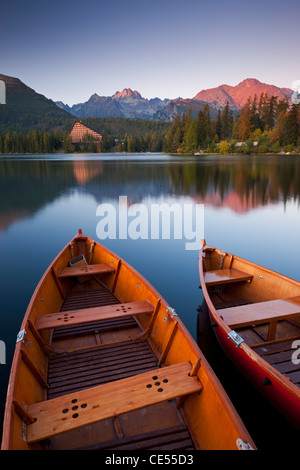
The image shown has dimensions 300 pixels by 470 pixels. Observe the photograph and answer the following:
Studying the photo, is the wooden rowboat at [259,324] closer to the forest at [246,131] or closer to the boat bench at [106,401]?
the boat bench at [106,401]

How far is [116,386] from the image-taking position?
4.02 meters

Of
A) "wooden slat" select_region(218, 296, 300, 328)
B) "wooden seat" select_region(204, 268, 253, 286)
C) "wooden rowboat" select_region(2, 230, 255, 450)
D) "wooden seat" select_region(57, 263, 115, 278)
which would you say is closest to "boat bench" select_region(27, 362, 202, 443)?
"wooden rowboat" select_region(2, 230, 255, 450)

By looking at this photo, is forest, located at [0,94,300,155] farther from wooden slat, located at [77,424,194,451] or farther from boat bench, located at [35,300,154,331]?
wooden slat, located at [77,424,194,451]

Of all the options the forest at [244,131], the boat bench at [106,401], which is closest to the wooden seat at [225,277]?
the boat bench at [106,401]

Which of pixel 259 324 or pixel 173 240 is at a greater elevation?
pixel 173 240

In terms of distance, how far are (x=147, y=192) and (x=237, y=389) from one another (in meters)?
29.9

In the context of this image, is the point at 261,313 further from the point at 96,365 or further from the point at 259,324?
the point at 96,365

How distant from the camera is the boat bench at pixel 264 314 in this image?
586 cm

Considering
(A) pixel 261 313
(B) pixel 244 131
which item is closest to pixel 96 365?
(A) pixel 261 313

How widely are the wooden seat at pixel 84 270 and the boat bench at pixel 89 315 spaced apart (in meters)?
2.44

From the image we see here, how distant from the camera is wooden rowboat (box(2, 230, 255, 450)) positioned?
352cm

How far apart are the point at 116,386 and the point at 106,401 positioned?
0.30 m
